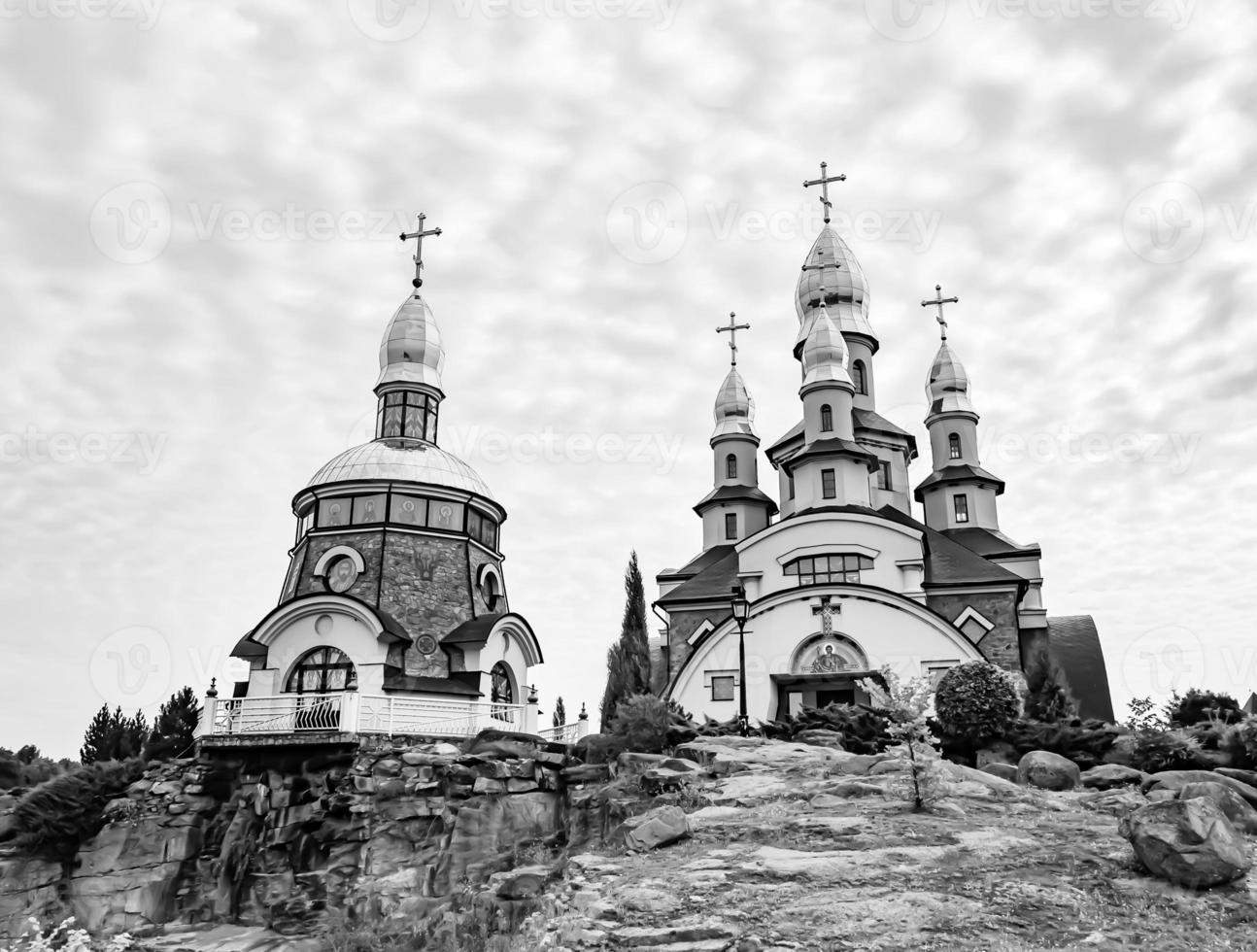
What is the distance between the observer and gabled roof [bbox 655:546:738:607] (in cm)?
3192

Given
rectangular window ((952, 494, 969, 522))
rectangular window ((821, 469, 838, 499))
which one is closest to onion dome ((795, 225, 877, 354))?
rectangular window ((952, 494, 969, 522))

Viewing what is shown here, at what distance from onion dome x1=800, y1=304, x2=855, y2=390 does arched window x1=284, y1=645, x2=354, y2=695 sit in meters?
17.9

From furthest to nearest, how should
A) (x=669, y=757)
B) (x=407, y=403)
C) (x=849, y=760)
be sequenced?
(x=407, y=403)
(x=669, y=757)
(x=849, y=760)

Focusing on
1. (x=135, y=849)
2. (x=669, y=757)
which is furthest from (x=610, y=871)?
(x=135, y=849)

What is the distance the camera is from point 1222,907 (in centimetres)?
886

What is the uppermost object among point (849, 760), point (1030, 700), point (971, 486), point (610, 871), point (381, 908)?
point (971, 486)

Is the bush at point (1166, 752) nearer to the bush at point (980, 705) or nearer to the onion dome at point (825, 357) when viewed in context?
the bush at point (980, 705)

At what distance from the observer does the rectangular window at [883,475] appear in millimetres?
37719

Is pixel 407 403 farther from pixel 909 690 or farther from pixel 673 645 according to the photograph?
pixel 909 690

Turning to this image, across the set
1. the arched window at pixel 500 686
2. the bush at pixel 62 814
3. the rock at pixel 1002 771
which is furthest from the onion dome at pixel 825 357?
the bush at pixel 62 814

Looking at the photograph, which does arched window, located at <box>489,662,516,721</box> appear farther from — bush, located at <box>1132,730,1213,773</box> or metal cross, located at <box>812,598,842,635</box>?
bush, located at <box>1132,730,1213,773</box>

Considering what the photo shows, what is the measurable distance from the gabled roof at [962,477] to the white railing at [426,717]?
21.5 meters

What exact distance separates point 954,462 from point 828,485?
384 inches

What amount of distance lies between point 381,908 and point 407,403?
1659 cm
